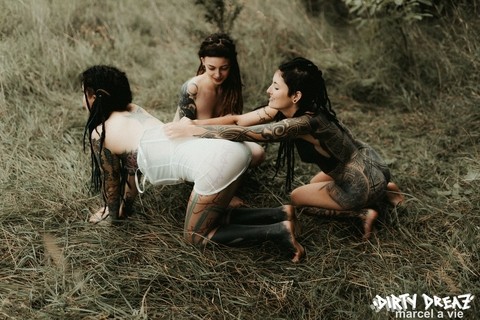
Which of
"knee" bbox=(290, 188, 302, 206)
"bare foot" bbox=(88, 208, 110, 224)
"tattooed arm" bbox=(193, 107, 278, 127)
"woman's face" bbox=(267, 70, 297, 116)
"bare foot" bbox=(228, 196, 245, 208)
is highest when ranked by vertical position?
"woman's face" bbox=(267, 70, 297, 116)

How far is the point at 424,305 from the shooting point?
1.94 meters

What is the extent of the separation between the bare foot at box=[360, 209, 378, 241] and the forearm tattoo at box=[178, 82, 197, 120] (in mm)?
1242

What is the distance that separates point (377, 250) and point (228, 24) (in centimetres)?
296

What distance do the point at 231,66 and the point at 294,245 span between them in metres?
1.20

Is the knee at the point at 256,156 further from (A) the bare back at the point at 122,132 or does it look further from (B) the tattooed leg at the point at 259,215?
(A) the bare back at the point at 122,132

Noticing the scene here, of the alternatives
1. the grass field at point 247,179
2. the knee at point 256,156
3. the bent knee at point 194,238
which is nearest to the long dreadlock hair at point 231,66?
the knee at point 256,156

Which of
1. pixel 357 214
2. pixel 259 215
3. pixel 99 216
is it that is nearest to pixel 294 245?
pixel 259 215

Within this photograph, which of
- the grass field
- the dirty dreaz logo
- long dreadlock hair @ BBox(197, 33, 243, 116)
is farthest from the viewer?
long dreadlock hair @ BBox(197, 33, 243, 116)

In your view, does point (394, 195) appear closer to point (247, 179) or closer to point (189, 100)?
point (247, 179)

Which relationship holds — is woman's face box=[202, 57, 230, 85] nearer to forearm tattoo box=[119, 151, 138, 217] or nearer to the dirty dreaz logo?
forearm tattoo box=[119, 151, 138, 217]

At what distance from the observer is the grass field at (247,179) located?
208cm

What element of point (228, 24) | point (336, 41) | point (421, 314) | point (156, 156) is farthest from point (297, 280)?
point (336, 41)

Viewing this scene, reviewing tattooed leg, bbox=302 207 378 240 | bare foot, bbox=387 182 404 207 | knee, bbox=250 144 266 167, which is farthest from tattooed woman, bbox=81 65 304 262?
bare foot, bbox=387 182 404 207

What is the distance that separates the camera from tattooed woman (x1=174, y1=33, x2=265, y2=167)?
2.72m
